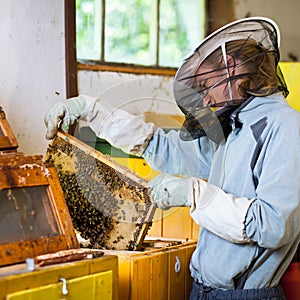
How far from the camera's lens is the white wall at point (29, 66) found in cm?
229

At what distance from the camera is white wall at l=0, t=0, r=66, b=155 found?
7.52 ft

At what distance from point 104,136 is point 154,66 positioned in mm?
1721

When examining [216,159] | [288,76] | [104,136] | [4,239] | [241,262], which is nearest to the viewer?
[4,239]

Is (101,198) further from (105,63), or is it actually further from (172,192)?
(105,63)

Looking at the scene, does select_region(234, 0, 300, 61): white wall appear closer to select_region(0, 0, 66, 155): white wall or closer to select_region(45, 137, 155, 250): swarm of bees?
select_region(0, 0, 66, 155): white wall

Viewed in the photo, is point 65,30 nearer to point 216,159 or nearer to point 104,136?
point 104,136

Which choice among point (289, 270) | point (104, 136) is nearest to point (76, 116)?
point (104, 136)

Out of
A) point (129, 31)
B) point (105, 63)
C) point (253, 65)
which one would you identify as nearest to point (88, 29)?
point (105, 63)

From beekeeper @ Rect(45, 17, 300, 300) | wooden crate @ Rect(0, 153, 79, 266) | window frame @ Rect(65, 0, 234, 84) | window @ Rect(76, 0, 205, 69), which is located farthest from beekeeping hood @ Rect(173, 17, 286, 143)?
window @ Rect(76, 0, 205, 69)

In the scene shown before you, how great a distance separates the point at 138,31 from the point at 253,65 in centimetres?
209

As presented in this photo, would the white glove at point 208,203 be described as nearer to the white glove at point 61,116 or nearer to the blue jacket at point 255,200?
the blue jacket at point 255,200

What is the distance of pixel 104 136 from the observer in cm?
216

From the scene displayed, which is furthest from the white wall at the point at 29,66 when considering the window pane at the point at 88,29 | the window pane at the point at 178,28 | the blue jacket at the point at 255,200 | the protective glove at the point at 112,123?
the window pane at the point at 178,28

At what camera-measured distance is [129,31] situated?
375 centimetres
